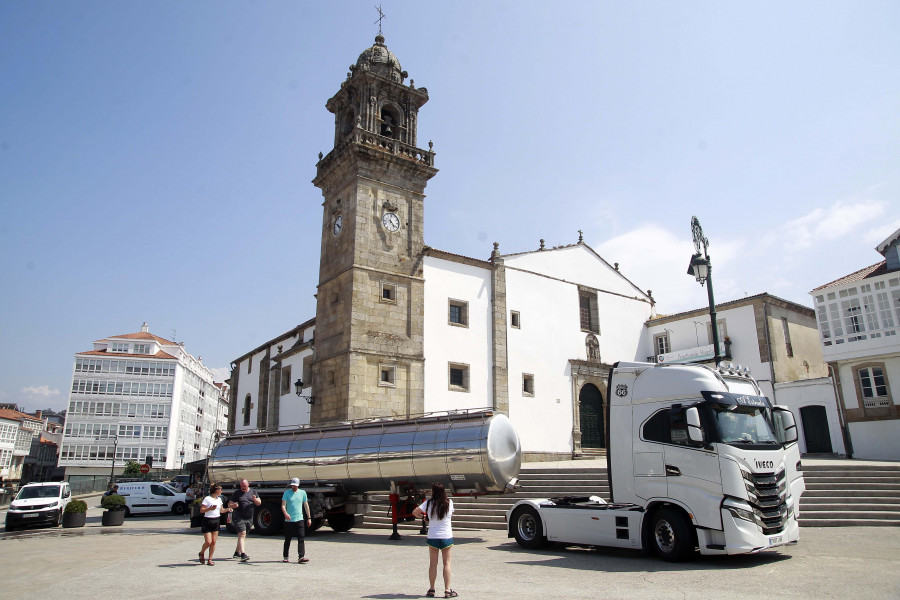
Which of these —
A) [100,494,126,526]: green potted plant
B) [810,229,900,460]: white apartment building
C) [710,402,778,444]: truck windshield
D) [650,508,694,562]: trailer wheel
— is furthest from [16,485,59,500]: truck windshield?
[810,229,900,460]: white apartment building

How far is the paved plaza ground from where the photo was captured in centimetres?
788

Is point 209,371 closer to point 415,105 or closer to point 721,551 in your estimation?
point 415,105

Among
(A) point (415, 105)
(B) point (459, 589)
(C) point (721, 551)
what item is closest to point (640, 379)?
(C) point (721, 551)

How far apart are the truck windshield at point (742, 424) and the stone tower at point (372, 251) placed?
14.8 metres

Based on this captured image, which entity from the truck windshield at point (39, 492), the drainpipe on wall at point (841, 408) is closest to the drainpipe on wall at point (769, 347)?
the drainpipe on wall at point (841, 408)

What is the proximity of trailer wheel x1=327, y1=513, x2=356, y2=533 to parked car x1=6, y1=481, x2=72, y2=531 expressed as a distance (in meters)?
10.5

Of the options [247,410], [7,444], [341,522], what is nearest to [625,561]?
[341,522]

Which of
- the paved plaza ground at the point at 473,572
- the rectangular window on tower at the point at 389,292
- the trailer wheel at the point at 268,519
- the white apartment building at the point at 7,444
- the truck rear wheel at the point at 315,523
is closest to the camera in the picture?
the paved plaza ground at the point at 473,572

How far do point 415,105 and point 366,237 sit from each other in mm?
6941

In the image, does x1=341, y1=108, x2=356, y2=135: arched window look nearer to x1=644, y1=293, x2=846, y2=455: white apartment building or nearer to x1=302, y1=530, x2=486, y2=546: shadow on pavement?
x1=302, y1=530, x2=486, y2=546: shadow on pavement

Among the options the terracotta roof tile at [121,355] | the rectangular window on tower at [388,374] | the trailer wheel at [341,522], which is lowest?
the trailer wheel at [341,522]

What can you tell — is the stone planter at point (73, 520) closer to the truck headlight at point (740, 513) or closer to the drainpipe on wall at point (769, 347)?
the truck headlight at point (740, 513)

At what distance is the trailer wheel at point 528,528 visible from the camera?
11.9m

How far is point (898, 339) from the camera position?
23.0m
